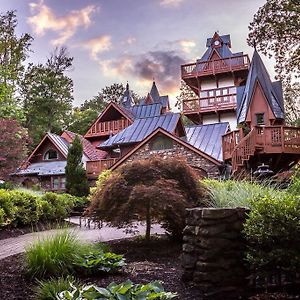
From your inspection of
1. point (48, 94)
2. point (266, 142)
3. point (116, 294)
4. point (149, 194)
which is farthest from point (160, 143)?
point (48, 94)

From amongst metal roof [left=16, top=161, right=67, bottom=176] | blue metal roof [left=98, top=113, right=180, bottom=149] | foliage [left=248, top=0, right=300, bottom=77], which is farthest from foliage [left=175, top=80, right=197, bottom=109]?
foliage [left=248, top=0, right=300, bottom=77]

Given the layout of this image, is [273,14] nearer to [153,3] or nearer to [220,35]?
[153,3]

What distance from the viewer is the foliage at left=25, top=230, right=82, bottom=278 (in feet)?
15.6

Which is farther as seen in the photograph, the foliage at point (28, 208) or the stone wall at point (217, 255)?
the foliage at point (28, 208)

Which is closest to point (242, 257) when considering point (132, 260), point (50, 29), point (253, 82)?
point (132, 260)

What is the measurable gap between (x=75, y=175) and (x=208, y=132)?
24.5 ft

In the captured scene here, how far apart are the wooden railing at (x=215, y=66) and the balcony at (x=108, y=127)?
5784 millimetres

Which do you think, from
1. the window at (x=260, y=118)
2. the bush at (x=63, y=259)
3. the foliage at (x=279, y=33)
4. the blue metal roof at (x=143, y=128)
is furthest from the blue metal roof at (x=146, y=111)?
the bush at (x=63, y=259)

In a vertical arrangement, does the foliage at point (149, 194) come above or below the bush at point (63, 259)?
above

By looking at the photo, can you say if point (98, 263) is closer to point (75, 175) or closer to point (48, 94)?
point (75, 175)

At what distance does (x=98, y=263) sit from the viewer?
4.99m

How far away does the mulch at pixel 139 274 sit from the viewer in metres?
4.31

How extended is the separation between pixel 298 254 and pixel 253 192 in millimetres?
1600

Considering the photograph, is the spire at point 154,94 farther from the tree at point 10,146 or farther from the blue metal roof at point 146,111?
the tree at point 10,146
